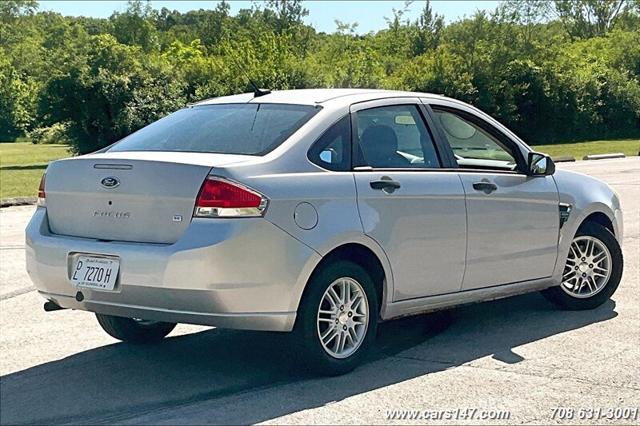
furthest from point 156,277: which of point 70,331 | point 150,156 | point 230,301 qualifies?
point 70,331

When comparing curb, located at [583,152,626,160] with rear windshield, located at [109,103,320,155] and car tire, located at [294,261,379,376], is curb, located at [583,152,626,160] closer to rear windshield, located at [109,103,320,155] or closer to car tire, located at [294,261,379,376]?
rear windshield, located at [109,103,320,155]

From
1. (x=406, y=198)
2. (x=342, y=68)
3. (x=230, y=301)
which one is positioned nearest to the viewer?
(x=230, y=301)

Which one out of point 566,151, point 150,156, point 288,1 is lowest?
point 566,151

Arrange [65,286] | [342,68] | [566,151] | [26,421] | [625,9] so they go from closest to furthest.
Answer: [26,421]
[65,286]
[566,151]
[342,68]
[625,9]

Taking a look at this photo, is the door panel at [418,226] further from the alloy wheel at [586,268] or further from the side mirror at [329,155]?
the alloy wheel at [586,268]

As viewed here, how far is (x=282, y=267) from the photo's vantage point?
552 centimetres

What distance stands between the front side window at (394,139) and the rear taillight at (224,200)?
3.17ft

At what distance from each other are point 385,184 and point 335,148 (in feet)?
1.28

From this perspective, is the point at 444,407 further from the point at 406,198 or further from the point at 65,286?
the point at 65,286

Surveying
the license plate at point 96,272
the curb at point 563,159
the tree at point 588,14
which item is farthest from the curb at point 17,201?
the tree at point 588,14

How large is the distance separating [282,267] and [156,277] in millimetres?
688

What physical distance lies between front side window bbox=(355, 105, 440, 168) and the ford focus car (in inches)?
0.4

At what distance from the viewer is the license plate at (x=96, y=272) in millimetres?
5586

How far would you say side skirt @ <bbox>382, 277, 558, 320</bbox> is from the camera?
20.7 ft
